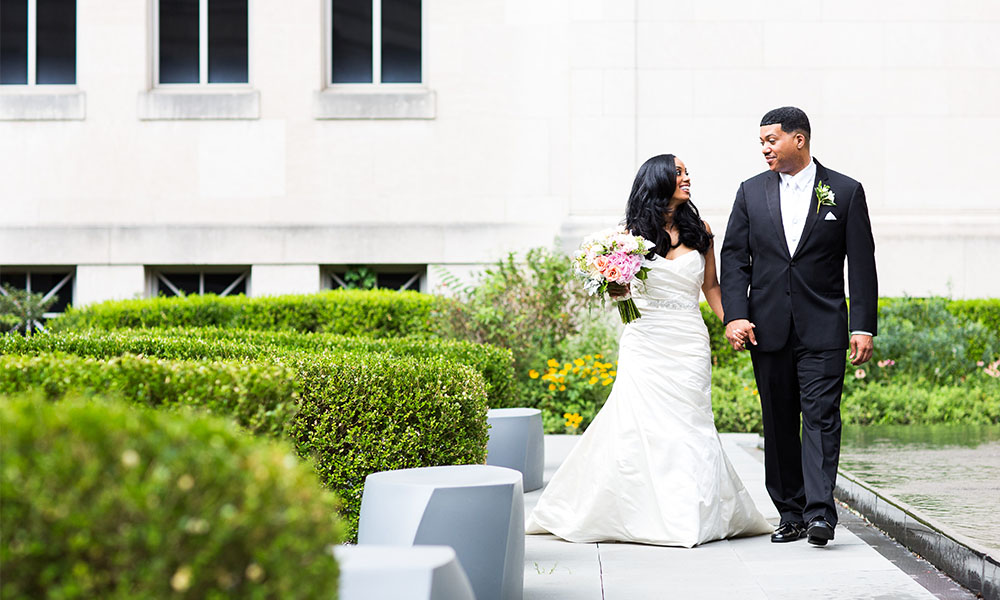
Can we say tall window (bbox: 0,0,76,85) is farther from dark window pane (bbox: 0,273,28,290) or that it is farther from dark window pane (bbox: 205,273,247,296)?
dark window pane (bbox: 205,273,247,296)

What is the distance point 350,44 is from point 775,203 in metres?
10.4

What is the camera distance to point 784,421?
643 centimetres

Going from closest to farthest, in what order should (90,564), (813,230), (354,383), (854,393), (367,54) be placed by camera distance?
(90,564) → (354,383) → (813,230) → (854,393) → (367,54)

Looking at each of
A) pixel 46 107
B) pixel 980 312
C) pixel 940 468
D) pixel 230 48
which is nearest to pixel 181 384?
pixel 940 468

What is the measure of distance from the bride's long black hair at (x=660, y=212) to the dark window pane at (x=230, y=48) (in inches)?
400

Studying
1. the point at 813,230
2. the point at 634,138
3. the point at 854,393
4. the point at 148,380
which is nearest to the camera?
the point at 148,380

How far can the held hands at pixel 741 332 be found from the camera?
6.40 metres

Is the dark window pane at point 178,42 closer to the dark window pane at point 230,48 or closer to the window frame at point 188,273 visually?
the dark window pane at point 230,48

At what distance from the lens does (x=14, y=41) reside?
15859 mm

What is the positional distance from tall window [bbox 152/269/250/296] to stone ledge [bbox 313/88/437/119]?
8.29 feet

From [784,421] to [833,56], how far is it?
31.0 feet

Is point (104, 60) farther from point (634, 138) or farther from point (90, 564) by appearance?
point (90, 564)

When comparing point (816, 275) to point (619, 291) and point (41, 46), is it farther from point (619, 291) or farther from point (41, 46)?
point (41, 46)

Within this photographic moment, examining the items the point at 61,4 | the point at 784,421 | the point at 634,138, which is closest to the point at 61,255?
the point at 61,4
